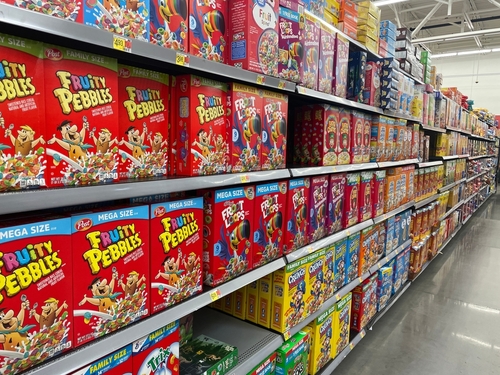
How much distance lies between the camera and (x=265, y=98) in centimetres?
161

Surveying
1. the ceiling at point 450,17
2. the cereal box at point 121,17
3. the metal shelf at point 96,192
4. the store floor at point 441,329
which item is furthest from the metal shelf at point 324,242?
the ceiling at point 450,17

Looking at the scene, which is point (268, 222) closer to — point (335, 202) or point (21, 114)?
point (335, 202)

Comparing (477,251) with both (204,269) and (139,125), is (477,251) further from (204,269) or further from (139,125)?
(139,125)

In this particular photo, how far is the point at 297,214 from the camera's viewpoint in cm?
192

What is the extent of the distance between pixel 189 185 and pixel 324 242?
1.19 meters

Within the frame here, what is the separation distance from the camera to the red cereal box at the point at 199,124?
1.27m

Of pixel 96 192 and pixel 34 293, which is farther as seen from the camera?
pixel 96 192

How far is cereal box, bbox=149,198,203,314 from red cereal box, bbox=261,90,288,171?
1.63ft

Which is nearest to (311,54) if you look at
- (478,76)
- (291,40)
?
(291,40)

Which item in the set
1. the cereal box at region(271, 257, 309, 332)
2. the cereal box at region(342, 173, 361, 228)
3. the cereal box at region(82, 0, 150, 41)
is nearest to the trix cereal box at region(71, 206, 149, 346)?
the cereal box at region(82, 0, 150, 41)

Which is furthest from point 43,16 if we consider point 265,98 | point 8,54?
point 265,98

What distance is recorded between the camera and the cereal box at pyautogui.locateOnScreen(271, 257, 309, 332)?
1844mm

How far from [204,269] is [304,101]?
4.37 ft

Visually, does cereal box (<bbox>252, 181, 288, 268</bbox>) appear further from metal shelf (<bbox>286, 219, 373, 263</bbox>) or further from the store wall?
the store wall
